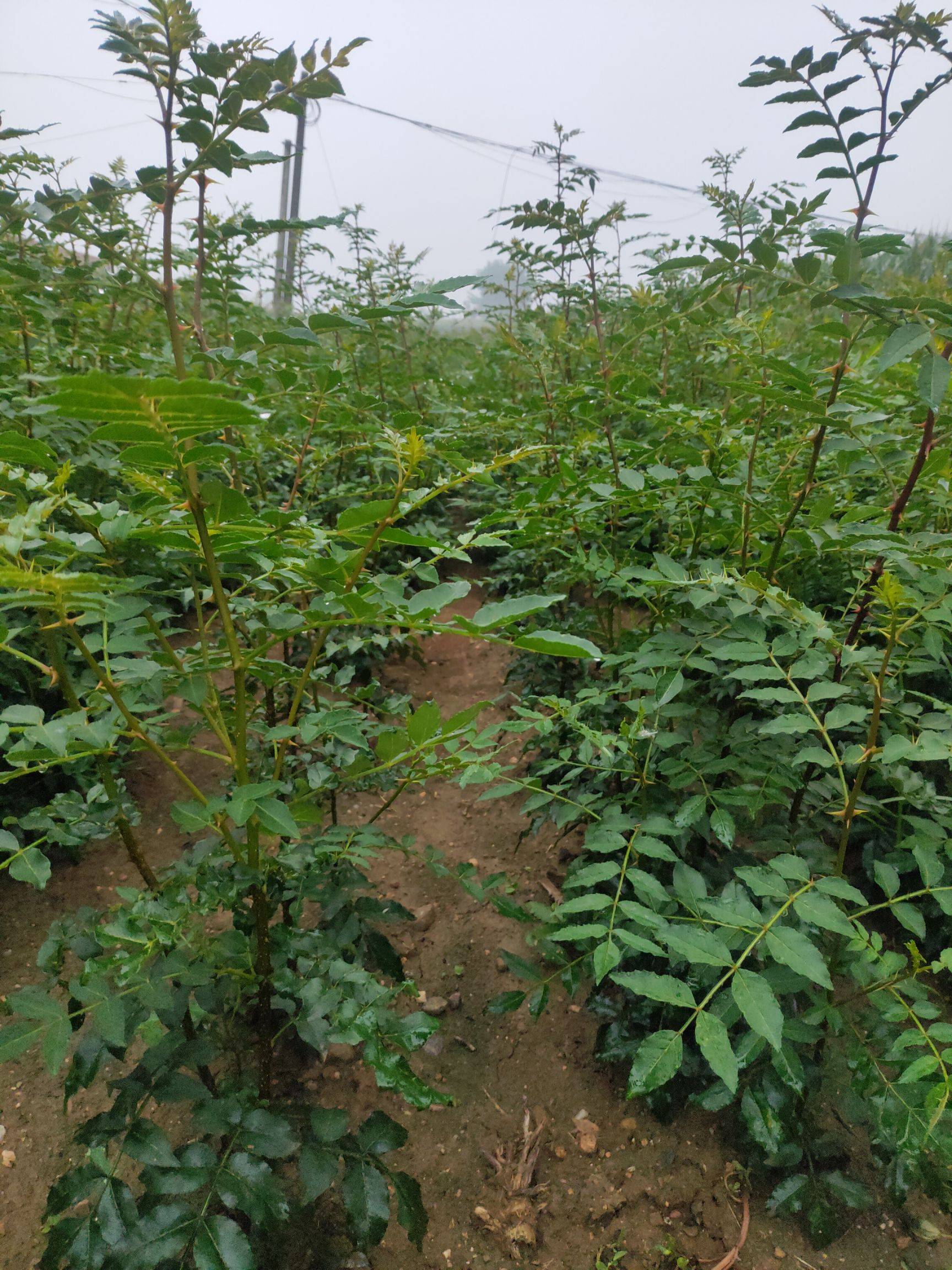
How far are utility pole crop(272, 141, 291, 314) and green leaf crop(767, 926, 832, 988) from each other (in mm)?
1075

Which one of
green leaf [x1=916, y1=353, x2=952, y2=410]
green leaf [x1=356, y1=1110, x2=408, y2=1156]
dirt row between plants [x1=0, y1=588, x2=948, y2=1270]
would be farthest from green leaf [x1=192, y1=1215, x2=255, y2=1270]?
green leaf [x1=916, y1=353, x2=952, y2=410]

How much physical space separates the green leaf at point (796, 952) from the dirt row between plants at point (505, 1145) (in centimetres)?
69

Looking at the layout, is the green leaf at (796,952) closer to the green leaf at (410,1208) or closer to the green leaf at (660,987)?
the green leaf at (660,987)

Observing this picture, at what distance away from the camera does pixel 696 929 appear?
0.94 metres

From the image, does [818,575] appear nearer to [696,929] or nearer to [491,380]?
[696,929]

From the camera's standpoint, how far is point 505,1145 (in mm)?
1357

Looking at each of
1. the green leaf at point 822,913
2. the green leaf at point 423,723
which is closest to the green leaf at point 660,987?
the green leaf at point 822,913

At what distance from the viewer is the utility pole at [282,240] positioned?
156 inches

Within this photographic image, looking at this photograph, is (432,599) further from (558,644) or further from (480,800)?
(480,800)

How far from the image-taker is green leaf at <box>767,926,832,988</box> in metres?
0.86

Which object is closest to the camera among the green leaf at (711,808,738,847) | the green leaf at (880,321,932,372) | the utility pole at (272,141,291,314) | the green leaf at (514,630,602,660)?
the green leaf at (514,630,602,660)

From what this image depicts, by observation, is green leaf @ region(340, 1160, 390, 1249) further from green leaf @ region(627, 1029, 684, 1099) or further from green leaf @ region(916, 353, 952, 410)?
green leaf @ region(916, 353, 952, 410)

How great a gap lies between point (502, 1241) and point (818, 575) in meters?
1.47

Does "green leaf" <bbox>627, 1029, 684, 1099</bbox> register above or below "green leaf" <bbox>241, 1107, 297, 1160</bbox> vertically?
above
